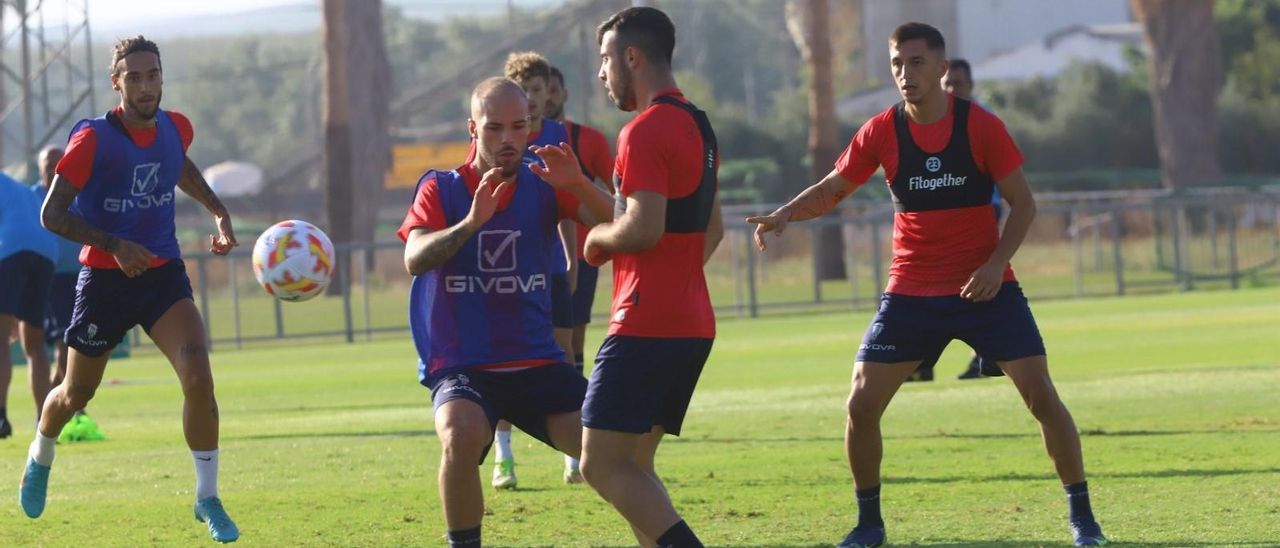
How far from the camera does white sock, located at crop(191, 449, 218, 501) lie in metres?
9.09

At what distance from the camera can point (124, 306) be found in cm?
945

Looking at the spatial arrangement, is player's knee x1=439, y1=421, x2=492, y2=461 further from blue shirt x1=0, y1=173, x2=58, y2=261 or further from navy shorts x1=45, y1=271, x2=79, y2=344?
navy shorts x1=45, y1=271, x2=79, y2=344

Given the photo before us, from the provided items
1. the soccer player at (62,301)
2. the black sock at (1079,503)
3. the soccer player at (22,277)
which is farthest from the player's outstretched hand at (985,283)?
the soccer player at (22,277)

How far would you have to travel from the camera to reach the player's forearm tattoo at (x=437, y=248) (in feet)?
22.5

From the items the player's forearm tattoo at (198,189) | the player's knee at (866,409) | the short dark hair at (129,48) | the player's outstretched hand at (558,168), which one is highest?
the short dark hair at (129,48)

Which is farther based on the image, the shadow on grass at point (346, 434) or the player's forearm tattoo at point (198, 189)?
the shadow on grass at point (346, 434)

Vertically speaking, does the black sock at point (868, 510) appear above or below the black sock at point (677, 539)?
below

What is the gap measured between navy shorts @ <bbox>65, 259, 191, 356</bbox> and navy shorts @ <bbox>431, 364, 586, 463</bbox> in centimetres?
268

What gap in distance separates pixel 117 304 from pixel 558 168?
350 centimetres

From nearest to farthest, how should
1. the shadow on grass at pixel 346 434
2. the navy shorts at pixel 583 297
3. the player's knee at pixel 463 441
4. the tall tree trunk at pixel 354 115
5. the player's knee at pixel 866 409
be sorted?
the player's knee at pixel 463 441, the player's knee at pixel 866 409, the navy shorts at pixel 583 297, the shadow on grass at pixel 346 434, the tall tree trunk at pixel 354 115

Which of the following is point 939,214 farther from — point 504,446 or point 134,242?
point 134,242

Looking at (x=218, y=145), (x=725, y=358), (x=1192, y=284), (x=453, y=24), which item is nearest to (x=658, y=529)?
(x=725, y=358)

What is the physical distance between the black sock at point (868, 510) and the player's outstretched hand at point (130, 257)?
3375 millimetres

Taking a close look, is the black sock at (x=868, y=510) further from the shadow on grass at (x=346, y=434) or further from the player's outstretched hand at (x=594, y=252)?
the shadow on grass at (x=346, y=434)
